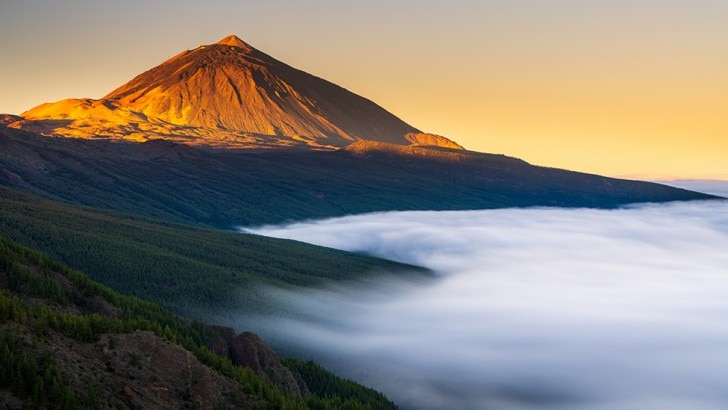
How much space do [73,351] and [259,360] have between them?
29772 mm

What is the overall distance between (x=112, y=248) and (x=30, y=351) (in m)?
132

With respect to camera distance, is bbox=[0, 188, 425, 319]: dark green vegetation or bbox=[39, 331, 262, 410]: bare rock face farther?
bbox=[0, 188, 425, 319]: dark green vegetation

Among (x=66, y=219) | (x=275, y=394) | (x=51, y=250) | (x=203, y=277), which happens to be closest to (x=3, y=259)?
(x=275, y=394)

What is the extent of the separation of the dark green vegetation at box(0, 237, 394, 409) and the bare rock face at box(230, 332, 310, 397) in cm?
292

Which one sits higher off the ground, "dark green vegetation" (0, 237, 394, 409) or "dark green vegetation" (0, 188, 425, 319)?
"dark green vegetation" (0, 237, 394, 409)

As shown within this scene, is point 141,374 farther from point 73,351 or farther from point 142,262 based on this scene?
point 142,262

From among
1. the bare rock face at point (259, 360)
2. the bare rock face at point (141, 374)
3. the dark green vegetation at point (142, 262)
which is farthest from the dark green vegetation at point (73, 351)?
the dark green vegetation at point (142, 262)

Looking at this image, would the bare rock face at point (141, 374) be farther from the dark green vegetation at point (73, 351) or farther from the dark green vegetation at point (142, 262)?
the dark green vegetation at point (142, 262)

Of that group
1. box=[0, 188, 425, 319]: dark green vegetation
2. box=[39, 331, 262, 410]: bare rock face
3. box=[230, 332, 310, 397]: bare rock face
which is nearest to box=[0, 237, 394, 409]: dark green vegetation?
box=[39, 331, 262, 410]: bare rock face

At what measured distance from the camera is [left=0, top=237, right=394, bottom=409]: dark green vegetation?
129 ft

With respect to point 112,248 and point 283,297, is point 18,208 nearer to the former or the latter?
point 112,248

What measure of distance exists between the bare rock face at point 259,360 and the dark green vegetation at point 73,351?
115 inches

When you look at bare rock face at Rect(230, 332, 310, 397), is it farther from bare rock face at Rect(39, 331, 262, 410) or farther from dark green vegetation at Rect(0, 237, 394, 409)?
bare rock face at Rect(39, 331, 262, 410)

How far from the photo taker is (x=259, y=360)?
73.7m
